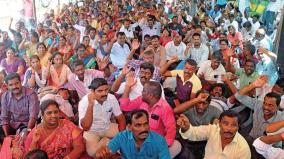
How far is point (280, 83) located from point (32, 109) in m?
2.58

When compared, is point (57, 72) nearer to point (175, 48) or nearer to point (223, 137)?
point (175, 48)

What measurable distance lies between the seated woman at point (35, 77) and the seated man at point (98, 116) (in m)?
1.32

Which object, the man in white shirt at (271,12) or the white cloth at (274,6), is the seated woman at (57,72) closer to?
the man in white shirt at (271,12)

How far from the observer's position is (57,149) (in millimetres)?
2730

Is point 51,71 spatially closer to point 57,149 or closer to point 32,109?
point 32,109

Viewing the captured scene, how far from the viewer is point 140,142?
261cm

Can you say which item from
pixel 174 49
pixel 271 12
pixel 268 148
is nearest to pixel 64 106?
pixel 268 148

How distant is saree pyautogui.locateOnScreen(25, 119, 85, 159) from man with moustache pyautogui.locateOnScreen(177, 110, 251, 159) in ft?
2.86

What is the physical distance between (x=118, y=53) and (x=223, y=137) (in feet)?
11.5

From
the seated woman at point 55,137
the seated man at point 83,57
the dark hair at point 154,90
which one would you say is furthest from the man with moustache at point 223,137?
the seated man at point 83,57

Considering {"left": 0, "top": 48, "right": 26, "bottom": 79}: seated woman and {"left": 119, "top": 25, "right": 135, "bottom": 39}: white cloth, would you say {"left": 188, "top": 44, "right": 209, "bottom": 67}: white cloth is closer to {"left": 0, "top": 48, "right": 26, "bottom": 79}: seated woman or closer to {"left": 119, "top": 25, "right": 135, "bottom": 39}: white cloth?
{"left": 119, "top": 25, "right": 135, "bottom": 39}: white cloth

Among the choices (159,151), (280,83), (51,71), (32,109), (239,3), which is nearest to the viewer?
(159,151)

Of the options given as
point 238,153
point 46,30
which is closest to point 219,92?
point 238,153

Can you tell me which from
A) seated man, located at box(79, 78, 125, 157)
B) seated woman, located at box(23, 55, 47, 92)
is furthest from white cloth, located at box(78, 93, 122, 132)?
seated woman, located at box(23, 55, 47, 92)
